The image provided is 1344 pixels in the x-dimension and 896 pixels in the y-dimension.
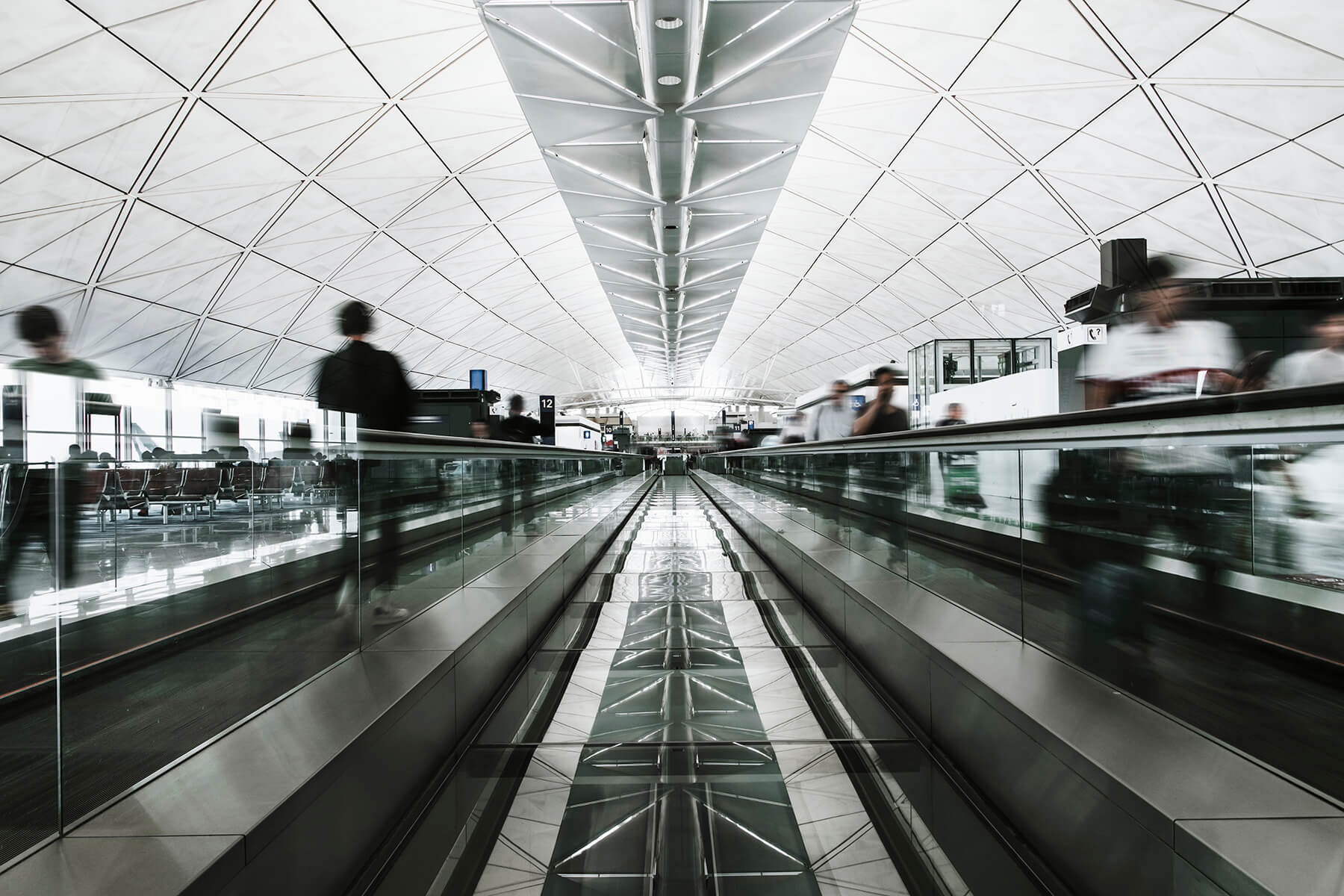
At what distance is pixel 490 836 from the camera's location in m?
2.63

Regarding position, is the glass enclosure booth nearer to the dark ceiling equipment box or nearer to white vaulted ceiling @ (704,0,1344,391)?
white vaulted ceiling @ (704,0,1344,391)

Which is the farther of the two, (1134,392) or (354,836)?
(1134,392)

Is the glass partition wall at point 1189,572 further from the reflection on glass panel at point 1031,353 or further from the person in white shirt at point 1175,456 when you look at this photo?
the reflection on glass panel at point 1031,353

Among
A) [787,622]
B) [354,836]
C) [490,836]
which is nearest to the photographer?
[354,836]

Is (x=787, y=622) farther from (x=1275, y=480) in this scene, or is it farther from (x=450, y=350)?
(x=450, y=350)

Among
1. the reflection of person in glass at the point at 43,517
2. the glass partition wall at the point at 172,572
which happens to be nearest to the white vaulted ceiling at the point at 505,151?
the glass partition wall at the point at 172,572

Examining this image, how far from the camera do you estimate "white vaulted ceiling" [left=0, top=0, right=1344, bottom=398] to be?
56.1 ft

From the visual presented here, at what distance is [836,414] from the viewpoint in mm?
10461

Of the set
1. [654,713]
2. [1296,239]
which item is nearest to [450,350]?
[1296,239]

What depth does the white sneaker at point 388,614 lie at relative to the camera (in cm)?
344

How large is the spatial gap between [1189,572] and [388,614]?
11.1 ft

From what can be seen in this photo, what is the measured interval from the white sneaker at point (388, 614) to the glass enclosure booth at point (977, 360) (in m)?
21.5

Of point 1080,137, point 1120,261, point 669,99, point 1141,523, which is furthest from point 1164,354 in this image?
point 1080,137

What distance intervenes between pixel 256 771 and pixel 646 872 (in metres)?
1.30
